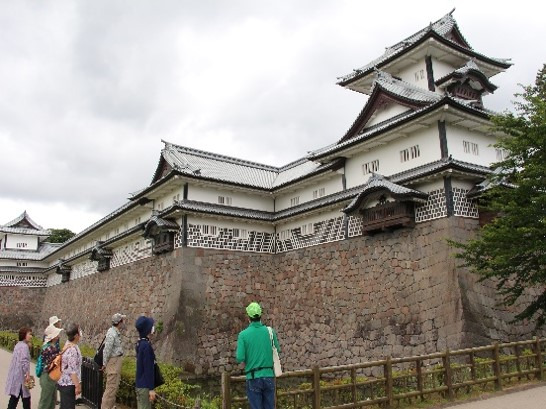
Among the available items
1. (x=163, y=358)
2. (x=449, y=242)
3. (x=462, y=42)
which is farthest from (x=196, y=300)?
(x=462, y=42)

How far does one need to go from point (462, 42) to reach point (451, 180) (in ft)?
35.1

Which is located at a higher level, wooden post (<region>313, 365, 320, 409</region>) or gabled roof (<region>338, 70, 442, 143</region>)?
gabled roof (<region>338, 70, 442, 143</region>)

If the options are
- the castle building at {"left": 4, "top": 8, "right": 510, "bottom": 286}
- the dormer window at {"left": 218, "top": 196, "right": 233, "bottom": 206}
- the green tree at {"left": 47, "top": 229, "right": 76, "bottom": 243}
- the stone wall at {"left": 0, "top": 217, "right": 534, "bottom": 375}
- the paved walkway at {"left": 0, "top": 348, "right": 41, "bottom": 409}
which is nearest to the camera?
the paved walkway at {"left": 0, "top": 348, "right": 41, "bottom": 409}

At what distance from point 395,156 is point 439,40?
6.47 meters

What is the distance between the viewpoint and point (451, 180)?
1525 cm

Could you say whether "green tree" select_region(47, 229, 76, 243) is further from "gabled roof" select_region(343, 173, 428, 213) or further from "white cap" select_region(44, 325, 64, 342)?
"white cap" select_region(44, 325, 64, 342)

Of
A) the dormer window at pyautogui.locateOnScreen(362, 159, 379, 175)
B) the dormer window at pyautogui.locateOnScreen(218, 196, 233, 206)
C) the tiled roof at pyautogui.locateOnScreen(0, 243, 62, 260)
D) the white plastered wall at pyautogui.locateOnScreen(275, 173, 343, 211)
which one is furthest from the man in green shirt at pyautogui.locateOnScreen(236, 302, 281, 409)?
the tiled roof at pyautogui.locateOnScreen(0, 243, 62, 260)

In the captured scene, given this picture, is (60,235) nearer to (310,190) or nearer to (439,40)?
(310,190)

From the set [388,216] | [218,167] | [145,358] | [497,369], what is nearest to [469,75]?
[388,216]

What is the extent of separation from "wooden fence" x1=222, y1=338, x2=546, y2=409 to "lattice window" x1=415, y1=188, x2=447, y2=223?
4621 mm

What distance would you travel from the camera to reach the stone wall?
47.4 ft

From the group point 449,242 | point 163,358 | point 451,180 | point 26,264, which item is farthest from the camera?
point 26,264

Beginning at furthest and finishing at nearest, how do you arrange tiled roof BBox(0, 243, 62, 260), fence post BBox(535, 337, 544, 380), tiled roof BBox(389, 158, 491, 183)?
tiled roof BBox(0, 243, 62, 260) → tiled roof BBox(389, 158, 491, 183) → fence post BBox(535, 337, 544, 380)

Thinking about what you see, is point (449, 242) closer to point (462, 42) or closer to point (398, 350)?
point (398, 350)
